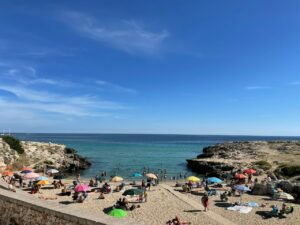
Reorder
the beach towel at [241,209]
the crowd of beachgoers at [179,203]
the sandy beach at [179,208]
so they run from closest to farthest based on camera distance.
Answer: the sandy beach at [179,208], the crowd of beachgoers at [179,203], the beach towel at [241,209]

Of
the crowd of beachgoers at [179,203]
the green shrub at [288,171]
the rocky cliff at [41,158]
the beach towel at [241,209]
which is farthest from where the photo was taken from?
the rocky cliff at [41,158]

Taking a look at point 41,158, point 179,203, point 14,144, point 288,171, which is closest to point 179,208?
point 179,203

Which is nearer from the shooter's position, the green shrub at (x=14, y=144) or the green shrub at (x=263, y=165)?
the green shrub at (x=263, y=165)

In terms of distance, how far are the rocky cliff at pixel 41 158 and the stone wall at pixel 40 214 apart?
32.7 meters

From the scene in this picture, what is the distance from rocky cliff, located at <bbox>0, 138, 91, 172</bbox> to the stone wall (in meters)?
32.7

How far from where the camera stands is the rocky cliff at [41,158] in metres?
53.6

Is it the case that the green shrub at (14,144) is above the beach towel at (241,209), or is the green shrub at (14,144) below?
above

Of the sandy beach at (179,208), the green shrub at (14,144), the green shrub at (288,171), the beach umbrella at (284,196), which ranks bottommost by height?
the sandy beach at (179,208)

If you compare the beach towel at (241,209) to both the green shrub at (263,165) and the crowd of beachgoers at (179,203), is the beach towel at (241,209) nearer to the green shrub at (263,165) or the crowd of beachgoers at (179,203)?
the crowd of beachgoers at (179,203)

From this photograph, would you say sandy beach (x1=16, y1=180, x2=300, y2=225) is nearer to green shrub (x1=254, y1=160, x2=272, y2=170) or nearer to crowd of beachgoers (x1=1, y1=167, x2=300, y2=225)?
crowd of beachgoers (x1=1, y1=167, x2=300, y2=225)

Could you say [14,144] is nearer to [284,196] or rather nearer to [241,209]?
[241,209]

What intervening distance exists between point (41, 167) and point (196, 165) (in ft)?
98.1

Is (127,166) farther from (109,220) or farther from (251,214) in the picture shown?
(109,220)

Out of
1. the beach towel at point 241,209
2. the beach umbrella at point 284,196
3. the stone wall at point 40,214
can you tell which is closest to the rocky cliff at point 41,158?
the beach towel at point 241,209
